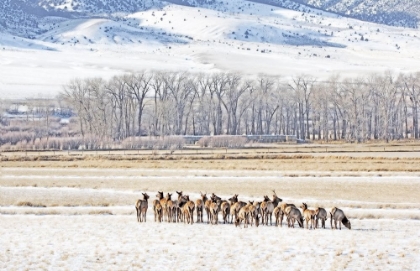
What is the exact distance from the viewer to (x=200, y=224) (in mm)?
24172

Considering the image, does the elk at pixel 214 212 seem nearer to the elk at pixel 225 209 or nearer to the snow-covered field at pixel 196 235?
the elk at pixel 225 209

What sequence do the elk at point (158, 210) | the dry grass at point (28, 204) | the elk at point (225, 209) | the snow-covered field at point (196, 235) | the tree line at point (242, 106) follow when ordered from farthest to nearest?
1. the tree line at point (242, 106)
2. the dry grass at point (28, 204)
3. the elk at point (158, 210)
4. the elk at point (225, 209)
5. the snow-covered field at point (196, 235)

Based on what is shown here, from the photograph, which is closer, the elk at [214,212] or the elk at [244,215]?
the elk at [244,215]

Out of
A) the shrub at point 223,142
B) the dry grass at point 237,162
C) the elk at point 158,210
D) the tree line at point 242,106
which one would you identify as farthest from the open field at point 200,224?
the tree line at point 242,106

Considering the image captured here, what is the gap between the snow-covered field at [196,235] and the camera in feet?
58.7

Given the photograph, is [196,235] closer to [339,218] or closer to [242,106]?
[339,218]

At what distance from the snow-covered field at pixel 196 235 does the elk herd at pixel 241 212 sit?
42cm

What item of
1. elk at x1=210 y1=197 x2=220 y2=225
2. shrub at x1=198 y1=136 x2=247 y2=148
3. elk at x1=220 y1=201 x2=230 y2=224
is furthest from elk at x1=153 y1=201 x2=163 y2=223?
shrub at x1=198 y1=136 x2=247 y2=148

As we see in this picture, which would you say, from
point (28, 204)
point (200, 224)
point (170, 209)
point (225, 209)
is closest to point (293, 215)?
point (225, 209)

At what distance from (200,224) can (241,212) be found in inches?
59.9

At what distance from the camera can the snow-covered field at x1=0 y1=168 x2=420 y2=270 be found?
17.9 m

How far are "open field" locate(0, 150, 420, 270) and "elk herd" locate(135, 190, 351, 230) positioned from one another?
1.48ft

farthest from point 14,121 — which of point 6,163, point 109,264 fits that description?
point 109,264

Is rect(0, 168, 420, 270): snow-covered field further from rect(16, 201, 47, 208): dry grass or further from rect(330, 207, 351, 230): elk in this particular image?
rect(330, 207, 351, 230): elk
